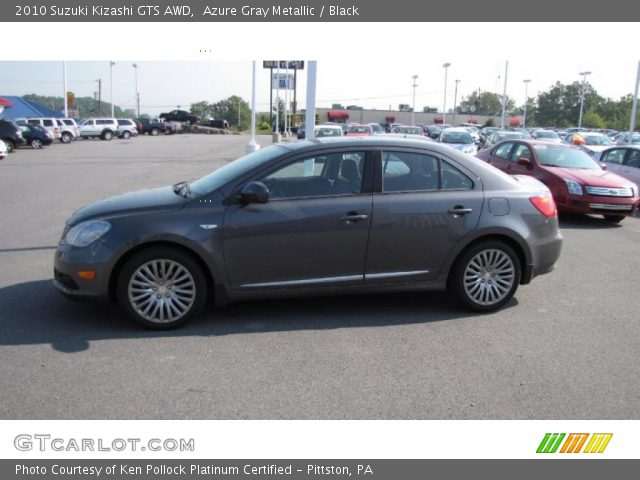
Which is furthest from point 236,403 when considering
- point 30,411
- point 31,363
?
point 31,363

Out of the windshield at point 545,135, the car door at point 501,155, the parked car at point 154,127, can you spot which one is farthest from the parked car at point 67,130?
the car door at point 501,155

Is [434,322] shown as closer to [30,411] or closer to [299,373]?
[299,373]

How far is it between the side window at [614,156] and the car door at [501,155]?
9.95ft

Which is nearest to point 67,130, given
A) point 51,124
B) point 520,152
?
point 51,124

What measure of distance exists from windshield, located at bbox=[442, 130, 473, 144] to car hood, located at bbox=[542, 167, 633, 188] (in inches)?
382

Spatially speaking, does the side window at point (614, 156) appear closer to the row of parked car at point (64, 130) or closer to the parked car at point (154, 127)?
the row of parked car at point (64, 130)

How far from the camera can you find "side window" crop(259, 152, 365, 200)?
16.8 ft

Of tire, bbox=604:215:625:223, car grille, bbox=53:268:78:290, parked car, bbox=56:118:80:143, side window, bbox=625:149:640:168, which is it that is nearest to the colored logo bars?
car grille, bbox=53:268:78:290

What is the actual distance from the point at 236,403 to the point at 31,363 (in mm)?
1701

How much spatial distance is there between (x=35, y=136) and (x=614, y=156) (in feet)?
104

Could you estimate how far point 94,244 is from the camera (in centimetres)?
479

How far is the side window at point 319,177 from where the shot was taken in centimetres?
511

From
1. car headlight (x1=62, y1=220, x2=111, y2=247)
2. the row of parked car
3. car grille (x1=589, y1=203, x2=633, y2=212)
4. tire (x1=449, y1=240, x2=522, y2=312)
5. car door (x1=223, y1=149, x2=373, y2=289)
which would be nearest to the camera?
car headlight (x1=62, y1=220, x2=111, y2=247)

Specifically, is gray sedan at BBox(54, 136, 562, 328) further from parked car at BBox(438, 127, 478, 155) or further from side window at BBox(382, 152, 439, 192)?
parked car at BBox(438, 127, 478, 155)
